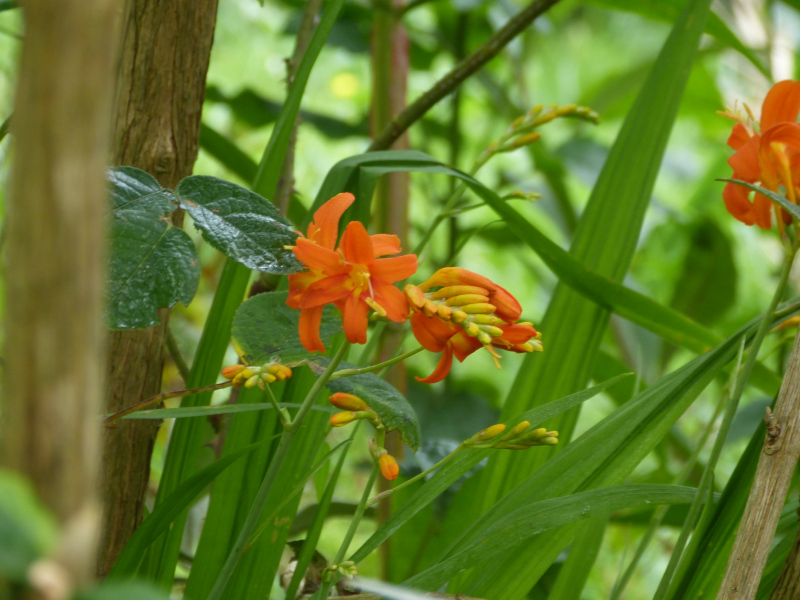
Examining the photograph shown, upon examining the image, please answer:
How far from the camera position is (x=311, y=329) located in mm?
303

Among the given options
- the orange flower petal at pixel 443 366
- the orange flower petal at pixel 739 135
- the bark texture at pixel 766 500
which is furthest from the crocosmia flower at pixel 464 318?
the orange flower petal at pixel 739 135

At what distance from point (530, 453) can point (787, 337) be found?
0.63 feet

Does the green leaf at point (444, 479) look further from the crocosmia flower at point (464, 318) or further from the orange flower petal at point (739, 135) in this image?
the orange flower petal at point (739, 135)

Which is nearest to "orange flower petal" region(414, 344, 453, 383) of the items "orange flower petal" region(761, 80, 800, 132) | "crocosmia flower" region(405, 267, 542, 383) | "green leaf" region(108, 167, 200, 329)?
"crocosmia flower" region(405, 267, 542, 383)

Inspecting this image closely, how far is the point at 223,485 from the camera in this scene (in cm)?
41

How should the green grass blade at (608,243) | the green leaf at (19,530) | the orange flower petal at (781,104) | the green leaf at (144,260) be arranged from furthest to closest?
the green grass blade at (608,243), the orange flower petal at (781,104), the green leaf at (144,260), the green leaf at (19,530)

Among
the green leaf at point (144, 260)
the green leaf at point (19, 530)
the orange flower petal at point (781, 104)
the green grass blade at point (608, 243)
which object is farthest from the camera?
the green grass blade at point (608, 243)

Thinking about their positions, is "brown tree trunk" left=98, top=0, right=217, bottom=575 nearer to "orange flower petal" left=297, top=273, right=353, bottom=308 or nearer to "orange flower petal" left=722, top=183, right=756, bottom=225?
"orange flower petal" left=297, top=273, right=353, bottom=308

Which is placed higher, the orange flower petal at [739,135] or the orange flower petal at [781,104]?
the orange flower petal at [781,104]

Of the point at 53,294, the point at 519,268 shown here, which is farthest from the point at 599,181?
the point at 519,268

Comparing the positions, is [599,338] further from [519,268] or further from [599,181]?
[519,268]

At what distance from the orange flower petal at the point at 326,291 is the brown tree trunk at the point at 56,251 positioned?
0.19 m

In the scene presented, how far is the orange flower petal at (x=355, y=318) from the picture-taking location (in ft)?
0.92

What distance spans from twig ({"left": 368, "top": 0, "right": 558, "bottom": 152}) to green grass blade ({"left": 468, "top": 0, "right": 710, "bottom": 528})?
0.10m
